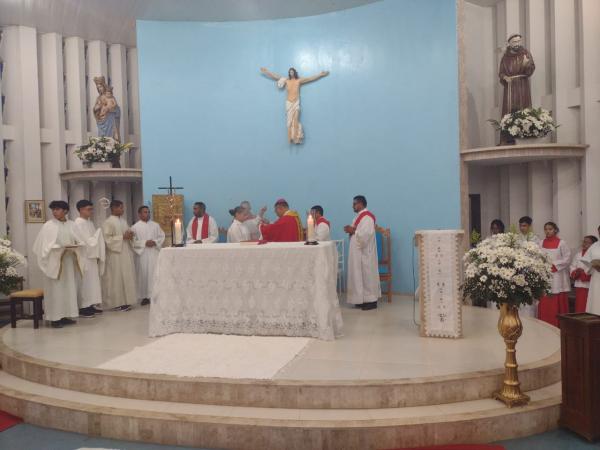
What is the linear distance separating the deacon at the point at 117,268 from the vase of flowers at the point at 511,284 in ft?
18.4

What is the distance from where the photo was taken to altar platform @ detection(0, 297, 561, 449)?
4.05 m

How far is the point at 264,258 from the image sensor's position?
6.00 m

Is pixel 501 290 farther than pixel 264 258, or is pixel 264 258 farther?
pixel 264 258

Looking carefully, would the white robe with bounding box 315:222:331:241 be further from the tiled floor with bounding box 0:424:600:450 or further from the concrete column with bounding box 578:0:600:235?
the tiled floor with bounding box 0:424:600:450

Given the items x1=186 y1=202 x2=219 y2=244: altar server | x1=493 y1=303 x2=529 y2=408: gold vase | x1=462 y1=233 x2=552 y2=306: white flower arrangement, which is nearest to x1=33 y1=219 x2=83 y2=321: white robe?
x1=186 y1=202 x2=219 y2=244: altar server

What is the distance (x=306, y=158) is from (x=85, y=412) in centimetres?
617

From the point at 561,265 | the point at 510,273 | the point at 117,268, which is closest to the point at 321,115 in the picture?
the point at 117,268

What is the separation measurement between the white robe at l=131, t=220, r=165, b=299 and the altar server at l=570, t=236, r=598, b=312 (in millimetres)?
6474

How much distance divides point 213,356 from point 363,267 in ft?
10.1

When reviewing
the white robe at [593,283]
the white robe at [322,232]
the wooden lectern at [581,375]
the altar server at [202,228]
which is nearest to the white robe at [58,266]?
the altar server at [202,228]

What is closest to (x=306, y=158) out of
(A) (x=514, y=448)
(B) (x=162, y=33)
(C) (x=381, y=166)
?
(C) (x=381, y=166)

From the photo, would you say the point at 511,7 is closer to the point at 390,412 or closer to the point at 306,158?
the point at 306,158

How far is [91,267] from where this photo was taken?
7562 mm

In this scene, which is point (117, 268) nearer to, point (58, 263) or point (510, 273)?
point (58, 263)
